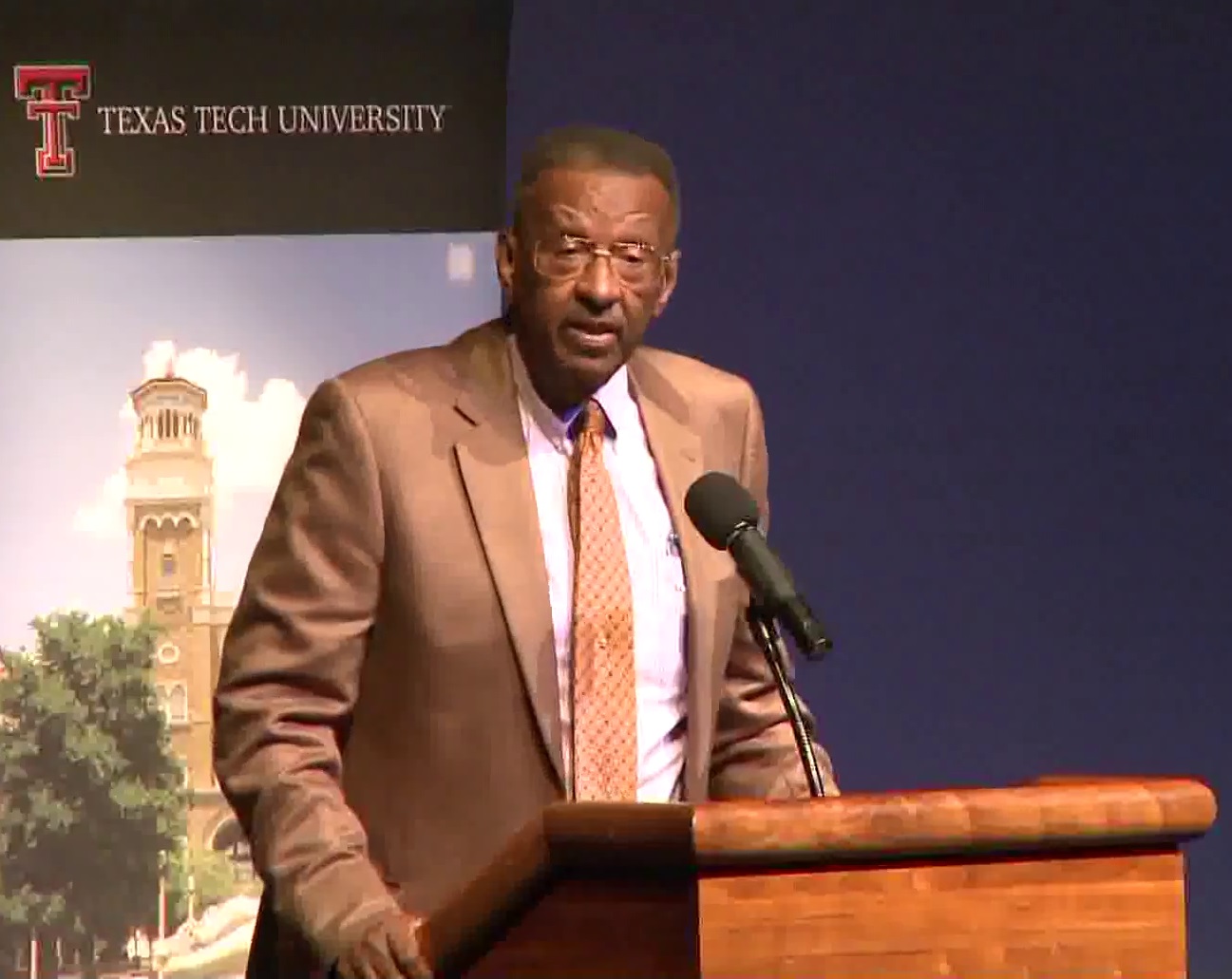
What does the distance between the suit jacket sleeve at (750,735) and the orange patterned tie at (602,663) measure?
0.20m

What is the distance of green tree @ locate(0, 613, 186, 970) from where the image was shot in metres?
3.83

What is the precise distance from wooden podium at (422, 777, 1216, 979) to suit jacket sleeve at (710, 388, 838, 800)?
79cm

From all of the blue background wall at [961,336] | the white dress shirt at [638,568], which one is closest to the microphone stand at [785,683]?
the white dress shirt at [638,568]

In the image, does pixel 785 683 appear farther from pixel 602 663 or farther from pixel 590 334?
pixel 590 334

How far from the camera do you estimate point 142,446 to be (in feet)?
12.8

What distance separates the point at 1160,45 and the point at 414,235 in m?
1.37

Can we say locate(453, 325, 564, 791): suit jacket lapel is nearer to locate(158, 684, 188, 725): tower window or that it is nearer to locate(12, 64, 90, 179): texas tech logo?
locate(158, 684, 188, 725): tower window

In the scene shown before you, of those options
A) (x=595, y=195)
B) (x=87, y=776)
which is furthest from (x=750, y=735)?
(x=87, y=776)

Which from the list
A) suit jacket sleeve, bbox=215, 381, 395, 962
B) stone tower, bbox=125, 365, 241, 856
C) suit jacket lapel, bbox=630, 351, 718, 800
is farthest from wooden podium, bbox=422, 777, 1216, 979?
stone tower, bbox=125, 365, 241, 856

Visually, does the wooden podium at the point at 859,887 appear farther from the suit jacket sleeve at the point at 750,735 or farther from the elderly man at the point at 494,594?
the suit jacket sleeve at the point at 750,735

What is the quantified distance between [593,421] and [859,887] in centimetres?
92

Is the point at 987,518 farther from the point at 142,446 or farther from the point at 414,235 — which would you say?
the point at 142,446

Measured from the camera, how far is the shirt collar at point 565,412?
2455mm

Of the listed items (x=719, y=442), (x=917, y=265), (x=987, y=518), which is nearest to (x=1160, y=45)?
(x=917, y=265)
